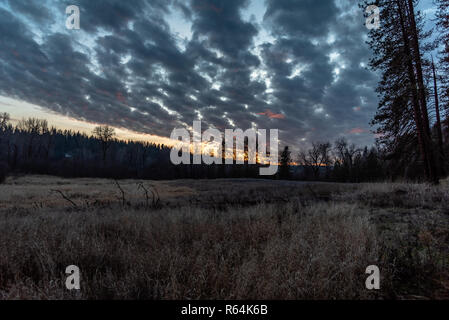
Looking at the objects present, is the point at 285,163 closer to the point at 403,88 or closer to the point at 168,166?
the point at 168,166

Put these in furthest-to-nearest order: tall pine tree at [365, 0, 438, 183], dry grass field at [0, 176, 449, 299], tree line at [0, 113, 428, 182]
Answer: tree line at [0, 113, 428, 182] → tall pine tree at [365, 0, 438, 183] → dry grass field at [0, 176, 449, 299]

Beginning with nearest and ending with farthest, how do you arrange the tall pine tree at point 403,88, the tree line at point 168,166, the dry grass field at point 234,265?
1. the dry grass field at point 234,265
2. the tall pine tree at point 403,88
3. the tree line at point 168,166

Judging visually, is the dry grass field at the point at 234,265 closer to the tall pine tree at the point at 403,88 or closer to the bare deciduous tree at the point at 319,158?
the tall pine tree at the point at 403,88

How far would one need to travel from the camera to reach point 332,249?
329 cm

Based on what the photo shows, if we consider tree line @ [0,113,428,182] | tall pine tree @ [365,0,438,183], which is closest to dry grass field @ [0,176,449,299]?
tall pine tree @ [365,0,438,183]

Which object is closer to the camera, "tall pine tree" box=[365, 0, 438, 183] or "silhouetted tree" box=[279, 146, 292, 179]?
"tall pine tree" box=[365, 0, 438, 183]

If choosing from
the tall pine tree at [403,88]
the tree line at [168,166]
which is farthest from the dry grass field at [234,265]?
the tree line at [168,166]

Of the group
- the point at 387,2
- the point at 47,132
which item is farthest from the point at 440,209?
the point at 47,132

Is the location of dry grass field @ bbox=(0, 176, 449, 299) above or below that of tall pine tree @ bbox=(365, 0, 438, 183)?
below

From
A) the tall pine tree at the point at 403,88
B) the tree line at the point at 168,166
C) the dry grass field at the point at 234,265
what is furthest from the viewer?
Result: the tree line at the point at 168,166

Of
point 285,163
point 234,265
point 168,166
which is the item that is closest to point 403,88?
point 234,265

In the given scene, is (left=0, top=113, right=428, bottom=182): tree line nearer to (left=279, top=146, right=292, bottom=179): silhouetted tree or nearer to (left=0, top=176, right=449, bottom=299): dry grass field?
(left=279, top=146, right=292, bottom=179): silhouetted tree
